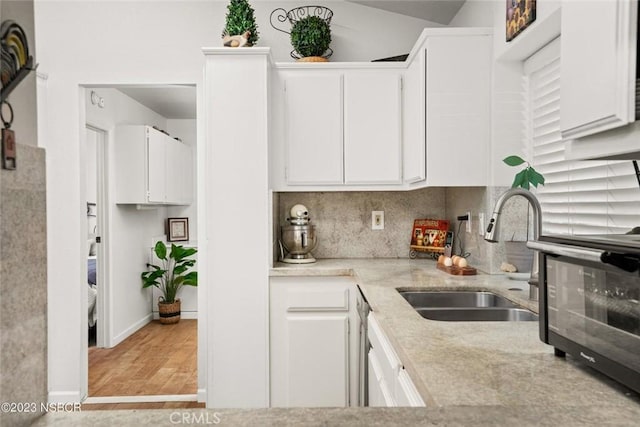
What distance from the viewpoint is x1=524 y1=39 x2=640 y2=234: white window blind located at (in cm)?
166

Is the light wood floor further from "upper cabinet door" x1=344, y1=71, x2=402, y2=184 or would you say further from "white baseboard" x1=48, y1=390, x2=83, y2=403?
"upper cabinet door" x1=344, y1=71, x2=402, y2=184

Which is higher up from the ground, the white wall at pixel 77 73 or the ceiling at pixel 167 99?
the ceiling at pixel 167 99

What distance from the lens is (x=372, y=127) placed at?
3.01 m

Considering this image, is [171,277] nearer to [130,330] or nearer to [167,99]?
[130,330]

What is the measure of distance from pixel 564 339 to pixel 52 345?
3.17 metres

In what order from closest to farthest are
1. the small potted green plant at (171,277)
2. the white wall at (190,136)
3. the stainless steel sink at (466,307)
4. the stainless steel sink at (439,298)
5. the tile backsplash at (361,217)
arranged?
the stainless steel sink at (466,307) < the stainless steel sink at (439,298) < the tile backsplash at (361,217) < the small potted green plant at (171,277) < the white wall at (190,136)

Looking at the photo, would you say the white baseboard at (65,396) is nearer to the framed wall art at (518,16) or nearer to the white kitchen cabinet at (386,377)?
the white kitchen cabinet at (386,377)

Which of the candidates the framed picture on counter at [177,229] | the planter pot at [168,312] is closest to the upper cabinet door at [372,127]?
the planter pot at [168,312]

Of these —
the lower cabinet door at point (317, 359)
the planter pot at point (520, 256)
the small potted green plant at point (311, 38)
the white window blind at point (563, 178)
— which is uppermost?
the small potted green plant at point (311, 38)

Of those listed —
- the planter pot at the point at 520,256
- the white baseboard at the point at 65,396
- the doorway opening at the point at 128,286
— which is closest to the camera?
the planter pot at the point at 520,256

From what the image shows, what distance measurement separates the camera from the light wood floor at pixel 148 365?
11.0ft

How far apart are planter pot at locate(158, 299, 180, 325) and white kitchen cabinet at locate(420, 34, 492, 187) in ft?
12.0

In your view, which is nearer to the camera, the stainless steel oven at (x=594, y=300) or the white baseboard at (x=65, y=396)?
the stainless steel oven at (x=594, y=300)

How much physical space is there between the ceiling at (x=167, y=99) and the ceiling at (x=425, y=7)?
1.96 meters
